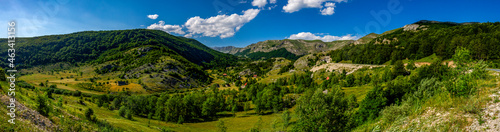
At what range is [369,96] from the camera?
47156 mm

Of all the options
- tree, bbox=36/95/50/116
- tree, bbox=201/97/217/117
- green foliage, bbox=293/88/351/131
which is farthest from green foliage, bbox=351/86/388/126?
tree, bbox=201/97/217/117

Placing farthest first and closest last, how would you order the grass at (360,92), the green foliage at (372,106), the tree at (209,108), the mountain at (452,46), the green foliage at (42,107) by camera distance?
the tree at (209,108), the mountain at (452,46), the grass at (360,92), the green foliage at (372,106), the green foliage at (42,107)

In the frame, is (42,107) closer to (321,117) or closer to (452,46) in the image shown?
(321,117)

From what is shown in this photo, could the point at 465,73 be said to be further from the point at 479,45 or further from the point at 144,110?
the point at 144,110

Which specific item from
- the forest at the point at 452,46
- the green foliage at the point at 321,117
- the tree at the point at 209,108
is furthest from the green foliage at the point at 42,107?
the forest at the point at 452,46

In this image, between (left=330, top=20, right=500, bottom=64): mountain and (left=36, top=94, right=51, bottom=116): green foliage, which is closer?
(left=36, top=94, right=51, bottom=116): green foliage

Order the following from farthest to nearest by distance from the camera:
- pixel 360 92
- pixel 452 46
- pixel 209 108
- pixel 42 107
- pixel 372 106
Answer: pixel 209 108 → pixel 452 46 → pixel 360 92 → pixel 372 106 → pixel 42 107

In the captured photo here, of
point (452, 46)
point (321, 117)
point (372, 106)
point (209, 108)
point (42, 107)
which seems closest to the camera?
point (42, 107)

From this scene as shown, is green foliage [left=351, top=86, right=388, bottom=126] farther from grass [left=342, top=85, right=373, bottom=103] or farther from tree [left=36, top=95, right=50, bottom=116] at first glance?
tree [left=36, top=95, right=50, bottom=116]

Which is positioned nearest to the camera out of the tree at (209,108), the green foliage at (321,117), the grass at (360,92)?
the green foliage at (321,117)

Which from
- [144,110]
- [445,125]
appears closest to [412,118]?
[445,125]

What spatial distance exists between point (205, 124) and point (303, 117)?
237 feet

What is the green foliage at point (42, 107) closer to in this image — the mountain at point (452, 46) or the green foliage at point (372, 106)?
the green foliage at point (372, 106)

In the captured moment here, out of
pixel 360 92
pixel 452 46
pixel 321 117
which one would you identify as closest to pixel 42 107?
pixel 321 117
